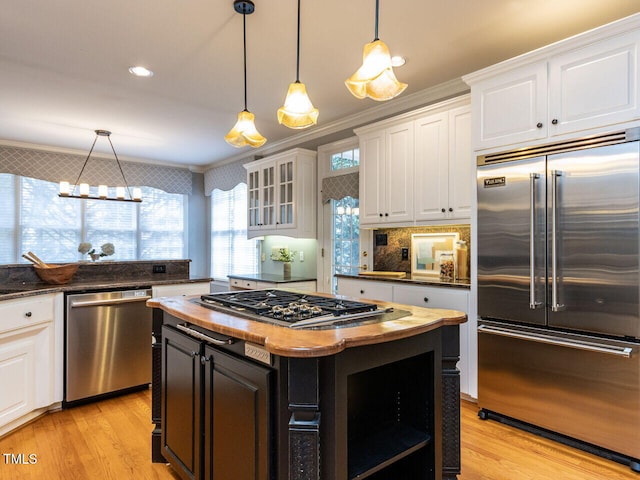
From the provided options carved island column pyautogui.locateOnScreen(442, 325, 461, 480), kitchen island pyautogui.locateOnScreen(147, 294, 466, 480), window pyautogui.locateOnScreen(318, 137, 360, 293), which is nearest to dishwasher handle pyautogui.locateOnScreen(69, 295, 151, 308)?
kitchen island pyautogui.locateOnScreen(147, 294, 466, 480)

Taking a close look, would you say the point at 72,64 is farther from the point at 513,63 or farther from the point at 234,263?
the point at 234,263

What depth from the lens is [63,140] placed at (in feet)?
17.2

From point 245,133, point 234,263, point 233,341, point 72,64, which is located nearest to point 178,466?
point 233,341

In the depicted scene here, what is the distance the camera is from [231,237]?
6.42 m

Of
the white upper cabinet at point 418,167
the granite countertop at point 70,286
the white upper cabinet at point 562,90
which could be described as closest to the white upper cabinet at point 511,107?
the white upper cabinet at point 562,90

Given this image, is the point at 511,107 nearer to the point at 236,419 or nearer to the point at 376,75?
the point at 376,75

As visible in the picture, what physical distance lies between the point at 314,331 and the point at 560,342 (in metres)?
1.74

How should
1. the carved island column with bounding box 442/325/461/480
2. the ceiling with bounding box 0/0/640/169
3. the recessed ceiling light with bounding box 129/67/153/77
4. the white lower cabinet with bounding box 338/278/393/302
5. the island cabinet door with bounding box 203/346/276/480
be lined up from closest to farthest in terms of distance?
the island cabinet door with bounding box 203/346/276/480 → the carved island column with bounding box 442/325/461/480 → the ceiling with bounding box 0/0/640/169 → the recessed ceiling light with bounding box 129/67/153/77 → the white lower cabinet with bounding box 338/278/393/302

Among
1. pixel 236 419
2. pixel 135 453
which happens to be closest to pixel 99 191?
pixel 135 453

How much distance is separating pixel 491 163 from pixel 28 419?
3605 millimetres

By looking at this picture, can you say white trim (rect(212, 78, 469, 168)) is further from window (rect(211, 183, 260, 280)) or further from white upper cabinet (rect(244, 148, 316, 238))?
window (rect(211, 183, 260, 280))

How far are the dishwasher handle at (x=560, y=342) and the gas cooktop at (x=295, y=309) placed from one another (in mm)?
1191

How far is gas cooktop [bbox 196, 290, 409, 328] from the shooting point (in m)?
1.49

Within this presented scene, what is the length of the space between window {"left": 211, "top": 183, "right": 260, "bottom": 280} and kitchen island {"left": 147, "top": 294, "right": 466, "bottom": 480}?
4040 millimetres
